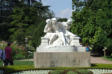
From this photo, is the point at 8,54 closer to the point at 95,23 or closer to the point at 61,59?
the point at 61,59

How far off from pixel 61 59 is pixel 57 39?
1050 millimetres

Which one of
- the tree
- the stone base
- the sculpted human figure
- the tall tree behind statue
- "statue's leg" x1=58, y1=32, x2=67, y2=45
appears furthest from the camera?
the tree

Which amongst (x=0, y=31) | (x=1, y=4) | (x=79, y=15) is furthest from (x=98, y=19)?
(x=1, y=4)

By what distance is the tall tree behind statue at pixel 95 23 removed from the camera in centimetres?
2786

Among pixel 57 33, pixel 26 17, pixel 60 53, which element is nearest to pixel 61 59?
pixel 60 53

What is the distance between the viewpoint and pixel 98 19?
93.9 ft

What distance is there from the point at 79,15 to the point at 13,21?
73.1ft

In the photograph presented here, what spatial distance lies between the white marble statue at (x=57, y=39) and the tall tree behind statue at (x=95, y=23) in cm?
1501

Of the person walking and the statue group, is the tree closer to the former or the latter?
the person walking

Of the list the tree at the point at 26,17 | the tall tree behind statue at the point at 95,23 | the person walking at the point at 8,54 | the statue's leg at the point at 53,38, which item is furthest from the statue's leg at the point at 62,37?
the tree at the point at 26,17

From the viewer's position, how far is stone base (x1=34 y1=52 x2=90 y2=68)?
1180 cm

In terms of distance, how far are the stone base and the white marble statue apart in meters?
0.29

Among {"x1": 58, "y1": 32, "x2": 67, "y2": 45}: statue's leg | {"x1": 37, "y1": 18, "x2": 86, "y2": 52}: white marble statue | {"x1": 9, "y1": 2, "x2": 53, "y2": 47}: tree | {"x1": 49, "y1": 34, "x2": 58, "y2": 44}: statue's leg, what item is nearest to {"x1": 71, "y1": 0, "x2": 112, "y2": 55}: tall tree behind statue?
{"x1": 37, "y1": 18, "x2": 86, "y2": 52}: white marble statue

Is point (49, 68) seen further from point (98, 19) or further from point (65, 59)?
point (98, 19)
